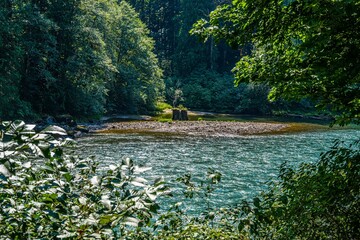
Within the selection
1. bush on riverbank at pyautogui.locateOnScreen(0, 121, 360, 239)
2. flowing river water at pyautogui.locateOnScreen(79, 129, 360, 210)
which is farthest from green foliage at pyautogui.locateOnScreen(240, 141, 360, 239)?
flowing river water at pyautogui.locateOnScreen(79, 129, 360, 210)

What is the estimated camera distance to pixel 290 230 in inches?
186

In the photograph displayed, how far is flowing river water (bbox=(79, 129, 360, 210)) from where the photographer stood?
496 inches

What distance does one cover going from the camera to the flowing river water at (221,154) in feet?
41.3

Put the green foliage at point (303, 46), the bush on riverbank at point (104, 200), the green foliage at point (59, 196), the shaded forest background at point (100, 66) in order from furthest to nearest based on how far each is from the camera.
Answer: the shaded forest background at point (100, 66)
the green foliage at point (303, 46)
the bush on riverbank at point (104, 200)
the green foliage at point (59, 196)

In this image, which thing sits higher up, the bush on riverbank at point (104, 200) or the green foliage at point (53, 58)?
the green foliage at point (53, 58)

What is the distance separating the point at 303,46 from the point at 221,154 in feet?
47.8

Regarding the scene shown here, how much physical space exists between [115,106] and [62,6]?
49.5 feet

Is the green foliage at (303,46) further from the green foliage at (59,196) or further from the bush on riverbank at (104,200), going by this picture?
the green foliage at (59,196)

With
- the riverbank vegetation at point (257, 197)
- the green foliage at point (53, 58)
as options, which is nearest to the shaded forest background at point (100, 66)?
the green foliage at point (53, 58)

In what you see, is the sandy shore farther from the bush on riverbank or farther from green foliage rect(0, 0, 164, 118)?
the bush on riverbank

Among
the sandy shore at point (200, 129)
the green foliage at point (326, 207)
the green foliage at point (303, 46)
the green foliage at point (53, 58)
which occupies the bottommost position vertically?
the sandy shore at point (200, 129)

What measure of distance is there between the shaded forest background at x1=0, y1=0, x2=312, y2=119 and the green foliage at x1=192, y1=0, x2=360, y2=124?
23.6 meters

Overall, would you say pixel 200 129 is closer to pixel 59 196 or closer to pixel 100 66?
pixel 100 66

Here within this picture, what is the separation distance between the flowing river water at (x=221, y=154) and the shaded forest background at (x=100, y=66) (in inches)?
373
